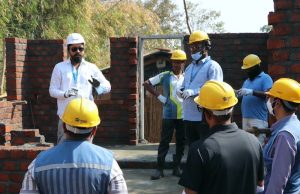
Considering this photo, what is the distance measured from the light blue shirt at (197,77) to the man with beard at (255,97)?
675mm

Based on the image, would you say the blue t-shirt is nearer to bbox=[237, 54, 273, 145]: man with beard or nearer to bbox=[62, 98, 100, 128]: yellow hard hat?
bbox=[237, 54, 273, 145]: man with beard

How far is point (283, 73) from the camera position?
559cm

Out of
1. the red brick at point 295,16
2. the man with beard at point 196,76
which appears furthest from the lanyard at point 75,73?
the red brick at point 295,16

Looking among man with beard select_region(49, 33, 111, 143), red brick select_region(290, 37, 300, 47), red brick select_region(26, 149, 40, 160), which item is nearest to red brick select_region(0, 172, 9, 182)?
red brick select_region(26, 149, 40, 160)

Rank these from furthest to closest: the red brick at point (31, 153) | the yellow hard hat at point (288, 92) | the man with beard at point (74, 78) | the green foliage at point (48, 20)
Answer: the green foliage at point (48, 20) < the man with beard at point (74, 78) < the red brick at point (31, 153) < the yellow hard hat at point (288, 92)

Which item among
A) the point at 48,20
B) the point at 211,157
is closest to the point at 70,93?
the point at 211,157

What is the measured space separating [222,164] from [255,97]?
414 cm

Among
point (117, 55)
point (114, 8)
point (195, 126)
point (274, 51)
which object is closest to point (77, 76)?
point (195, 126)

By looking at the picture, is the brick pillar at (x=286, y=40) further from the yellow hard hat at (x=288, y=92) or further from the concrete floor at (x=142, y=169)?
the concrete floor at (x=142, y=169)

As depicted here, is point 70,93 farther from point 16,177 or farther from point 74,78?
point 16,177

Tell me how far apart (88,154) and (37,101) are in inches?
300

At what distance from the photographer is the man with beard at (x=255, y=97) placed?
22.9ft

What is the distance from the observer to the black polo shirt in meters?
3.06

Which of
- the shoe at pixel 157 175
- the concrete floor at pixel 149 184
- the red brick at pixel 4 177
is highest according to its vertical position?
the red brick at pixel 4 177
